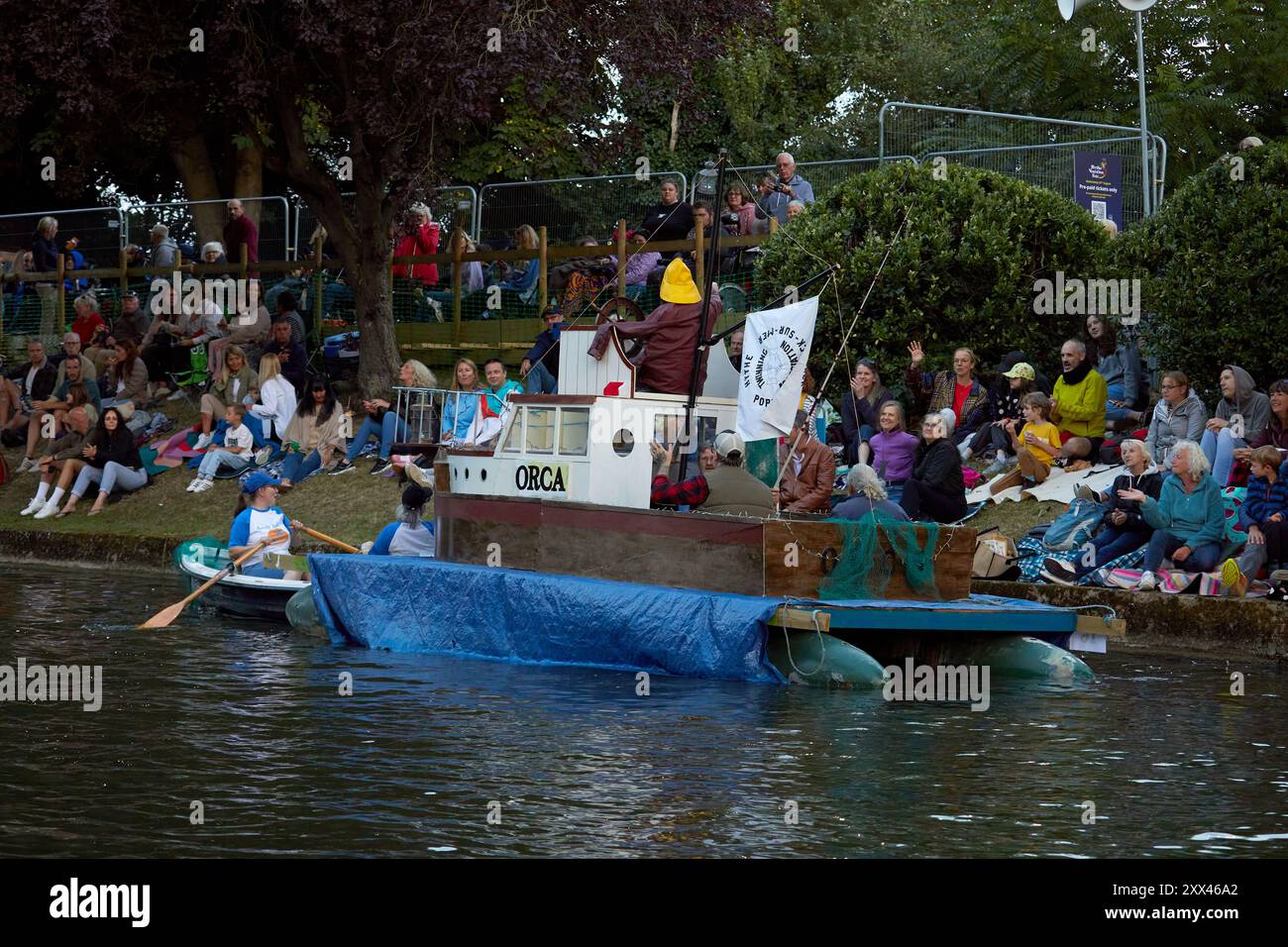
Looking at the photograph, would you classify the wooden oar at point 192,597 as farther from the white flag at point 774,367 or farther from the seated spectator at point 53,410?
the seated spectator at point 53,410

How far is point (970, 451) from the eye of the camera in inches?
799

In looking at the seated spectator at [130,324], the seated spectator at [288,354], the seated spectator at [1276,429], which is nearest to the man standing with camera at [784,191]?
the seated spectator at [288,354]

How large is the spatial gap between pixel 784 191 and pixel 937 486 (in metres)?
8.56

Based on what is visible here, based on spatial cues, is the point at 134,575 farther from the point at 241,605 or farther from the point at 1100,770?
the point at 1100,770

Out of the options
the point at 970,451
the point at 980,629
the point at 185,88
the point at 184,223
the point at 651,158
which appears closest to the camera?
the point at 980,629

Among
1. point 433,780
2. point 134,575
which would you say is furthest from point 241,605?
point 433,780

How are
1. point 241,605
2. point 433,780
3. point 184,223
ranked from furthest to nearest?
1. point 184,223
2. point 241,605
3. point 433,780

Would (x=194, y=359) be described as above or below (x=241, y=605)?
above

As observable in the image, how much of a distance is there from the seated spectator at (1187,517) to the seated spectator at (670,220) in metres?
10.1

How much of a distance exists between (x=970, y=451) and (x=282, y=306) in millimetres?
13118

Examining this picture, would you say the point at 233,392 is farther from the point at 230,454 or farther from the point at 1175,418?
the point at 1175,418

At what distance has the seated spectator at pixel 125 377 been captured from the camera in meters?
29.8

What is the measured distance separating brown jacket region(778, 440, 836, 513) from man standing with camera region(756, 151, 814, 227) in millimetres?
8443
